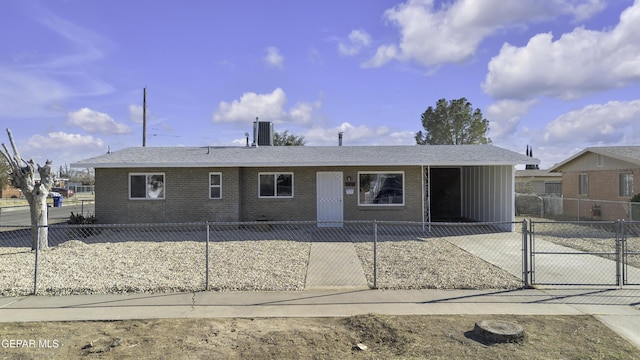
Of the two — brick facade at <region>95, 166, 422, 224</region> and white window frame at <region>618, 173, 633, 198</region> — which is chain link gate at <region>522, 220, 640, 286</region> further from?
brick facade at <region>95, 166, 422, 224</region>

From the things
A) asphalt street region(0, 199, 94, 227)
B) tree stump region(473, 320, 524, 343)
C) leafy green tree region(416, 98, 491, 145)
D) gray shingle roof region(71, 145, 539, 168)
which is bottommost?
tree stump region(473, 320, 524, 343)

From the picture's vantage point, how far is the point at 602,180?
70.7 ft

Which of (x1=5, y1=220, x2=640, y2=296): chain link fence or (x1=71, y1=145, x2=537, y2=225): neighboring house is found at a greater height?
(x1=71, y1=145, x2=537, y2=225): neighboring house

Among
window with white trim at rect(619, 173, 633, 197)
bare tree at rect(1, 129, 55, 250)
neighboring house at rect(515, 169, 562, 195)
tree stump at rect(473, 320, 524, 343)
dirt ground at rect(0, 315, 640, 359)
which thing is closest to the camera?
dirt ground at rect(0, 315, 640, 359)

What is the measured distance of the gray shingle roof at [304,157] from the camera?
51.2 ft

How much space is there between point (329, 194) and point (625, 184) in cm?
1431

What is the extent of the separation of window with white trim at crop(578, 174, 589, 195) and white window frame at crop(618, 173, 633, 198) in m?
2.85

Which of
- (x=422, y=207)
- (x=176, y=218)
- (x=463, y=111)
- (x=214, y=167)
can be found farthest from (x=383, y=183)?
(x=463, y=111)

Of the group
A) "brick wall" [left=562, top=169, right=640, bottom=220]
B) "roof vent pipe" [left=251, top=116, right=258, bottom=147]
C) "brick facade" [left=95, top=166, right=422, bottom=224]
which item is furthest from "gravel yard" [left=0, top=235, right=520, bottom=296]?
"brick wall" [left=562, top=169, right=640, bottom=220]

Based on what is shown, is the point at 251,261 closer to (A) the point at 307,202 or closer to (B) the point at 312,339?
(B) the point at 312,339

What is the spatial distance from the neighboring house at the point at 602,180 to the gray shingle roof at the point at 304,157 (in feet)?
18.4

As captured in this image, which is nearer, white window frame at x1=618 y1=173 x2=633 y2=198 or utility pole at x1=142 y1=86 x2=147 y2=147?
white window frame at x1=618 y1=173 x2=633 y2=198

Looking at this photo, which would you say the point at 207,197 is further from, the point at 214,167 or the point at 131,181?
the point at 131,181

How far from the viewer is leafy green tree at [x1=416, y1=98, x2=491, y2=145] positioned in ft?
135
